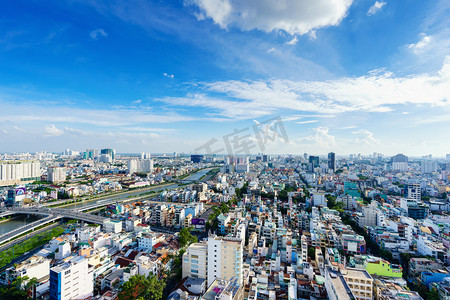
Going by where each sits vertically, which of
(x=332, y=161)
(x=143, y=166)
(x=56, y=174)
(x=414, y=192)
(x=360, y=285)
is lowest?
(x=360, y=285)

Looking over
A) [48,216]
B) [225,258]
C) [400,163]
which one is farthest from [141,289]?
[400,163]

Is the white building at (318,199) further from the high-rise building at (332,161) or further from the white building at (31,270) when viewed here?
the high-rise building at (332,161)

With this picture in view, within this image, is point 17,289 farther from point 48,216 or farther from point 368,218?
point 368,218

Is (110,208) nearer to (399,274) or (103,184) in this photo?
(103,184)

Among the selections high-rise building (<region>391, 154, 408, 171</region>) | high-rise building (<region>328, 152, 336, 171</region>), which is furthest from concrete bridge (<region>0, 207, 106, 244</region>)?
high-rise building (<region>391, 154, 408, 171</region>)

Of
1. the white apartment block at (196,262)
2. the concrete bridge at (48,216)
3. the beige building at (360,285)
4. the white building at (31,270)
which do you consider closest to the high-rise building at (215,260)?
the white apartment block at (196,262)

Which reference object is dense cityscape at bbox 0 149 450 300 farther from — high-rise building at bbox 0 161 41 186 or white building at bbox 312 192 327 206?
high-rise building at bbox 0 161 41 186

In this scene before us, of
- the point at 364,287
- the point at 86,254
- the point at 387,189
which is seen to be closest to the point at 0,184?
the point at 86,254
